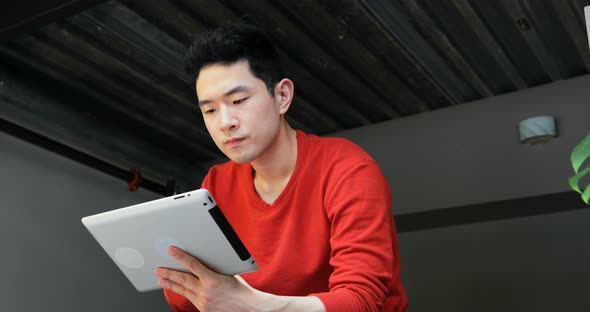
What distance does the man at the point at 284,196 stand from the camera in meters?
1.29

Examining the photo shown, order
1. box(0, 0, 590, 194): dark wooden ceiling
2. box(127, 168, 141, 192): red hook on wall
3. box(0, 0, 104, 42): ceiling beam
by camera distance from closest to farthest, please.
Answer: box(0, 0, 104, 42): ceiling beam
box(0, 0, 590, 194): dark wooden ceiling
box(127, 168, 141, 192): red hook on wall

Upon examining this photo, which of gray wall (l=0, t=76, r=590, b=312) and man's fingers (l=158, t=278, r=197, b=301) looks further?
gray wall (l=0, t=76, r=590, b=312)

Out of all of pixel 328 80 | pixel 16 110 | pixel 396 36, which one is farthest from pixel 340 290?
pixel 16 110

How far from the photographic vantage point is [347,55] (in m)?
3.19

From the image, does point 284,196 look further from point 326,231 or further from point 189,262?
point 189,262

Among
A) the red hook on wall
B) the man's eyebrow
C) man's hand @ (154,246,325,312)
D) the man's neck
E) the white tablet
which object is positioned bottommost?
man's hand @ (154,246,325,312)

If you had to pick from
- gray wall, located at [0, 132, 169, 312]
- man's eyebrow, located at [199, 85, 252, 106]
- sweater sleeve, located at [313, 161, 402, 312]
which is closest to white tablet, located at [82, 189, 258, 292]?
sweater sleeve, located at [313, 161, 402, 312]

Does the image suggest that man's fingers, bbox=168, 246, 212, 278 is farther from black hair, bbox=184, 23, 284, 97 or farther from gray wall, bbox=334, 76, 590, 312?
gray wall, bbox=334, 76, 590, 312

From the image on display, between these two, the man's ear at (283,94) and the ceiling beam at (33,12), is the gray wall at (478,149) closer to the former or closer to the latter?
the ceiling beam at (33,12)

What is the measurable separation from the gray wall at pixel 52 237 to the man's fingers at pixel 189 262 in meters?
2.26

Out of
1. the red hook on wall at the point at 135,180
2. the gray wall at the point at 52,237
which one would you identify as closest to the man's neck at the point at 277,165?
the gray wall at the point at 52,237

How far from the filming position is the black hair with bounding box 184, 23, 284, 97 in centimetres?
146

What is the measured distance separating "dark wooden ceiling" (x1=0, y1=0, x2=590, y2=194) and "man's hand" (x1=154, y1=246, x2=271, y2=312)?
137 cm

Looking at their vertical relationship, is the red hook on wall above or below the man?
above
